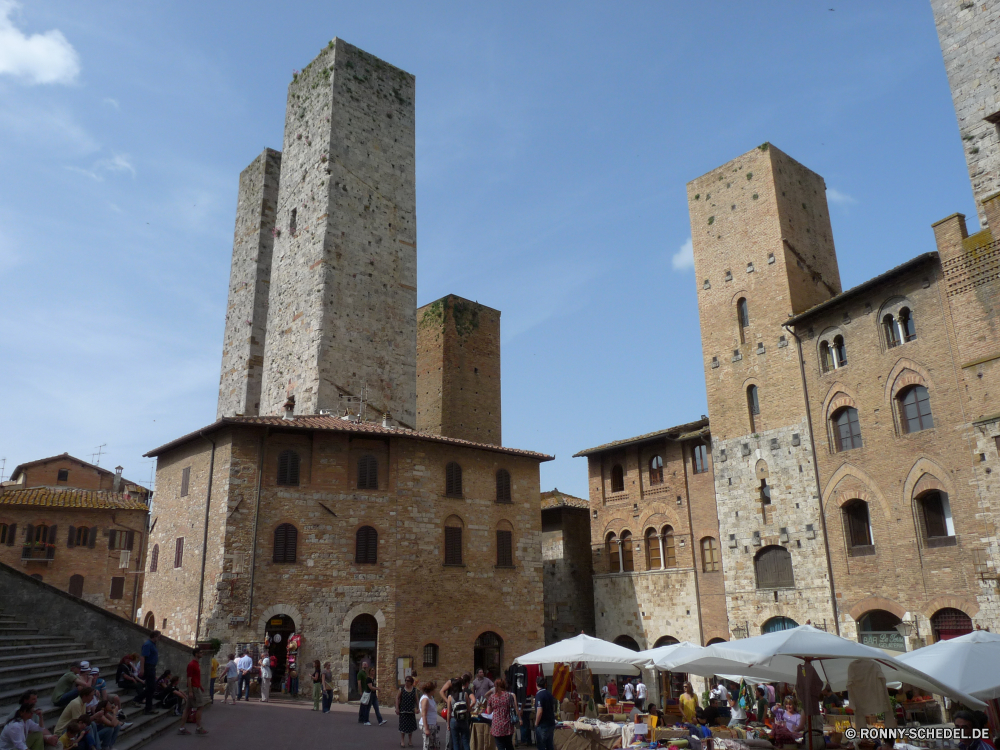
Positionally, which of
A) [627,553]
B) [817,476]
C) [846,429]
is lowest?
[627,553]

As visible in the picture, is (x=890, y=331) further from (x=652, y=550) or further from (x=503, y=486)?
(x=503, y=486)

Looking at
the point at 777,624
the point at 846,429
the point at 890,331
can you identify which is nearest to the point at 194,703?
the point at 777,624

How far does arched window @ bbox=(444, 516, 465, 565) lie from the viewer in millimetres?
23875

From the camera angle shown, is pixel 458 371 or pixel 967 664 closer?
pixel 967 664

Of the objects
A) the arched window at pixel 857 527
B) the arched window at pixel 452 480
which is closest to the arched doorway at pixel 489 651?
the arched window at pixel 452 480

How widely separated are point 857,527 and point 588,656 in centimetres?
1046

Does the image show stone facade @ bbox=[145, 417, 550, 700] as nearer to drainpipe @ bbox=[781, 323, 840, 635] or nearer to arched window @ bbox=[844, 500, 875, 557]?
drainpipe @ bbox=[781, 323, 840, 635]

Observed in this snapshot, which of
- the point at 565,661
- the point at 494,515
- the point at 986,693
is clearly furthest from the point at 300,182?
the point at 986,693

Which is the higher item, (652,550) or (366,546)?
(366,546)

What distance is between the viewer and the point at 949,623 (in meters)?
17.9

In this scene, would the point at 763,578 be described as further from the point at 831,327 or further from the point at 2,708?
the point at 2,708

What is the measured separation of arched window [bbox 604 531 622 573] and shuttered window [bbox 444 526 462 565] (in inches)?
280

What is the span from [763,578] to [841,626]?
2.78 m

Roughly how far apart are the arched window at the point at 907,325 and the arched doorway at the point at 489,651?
15063 millimetres
